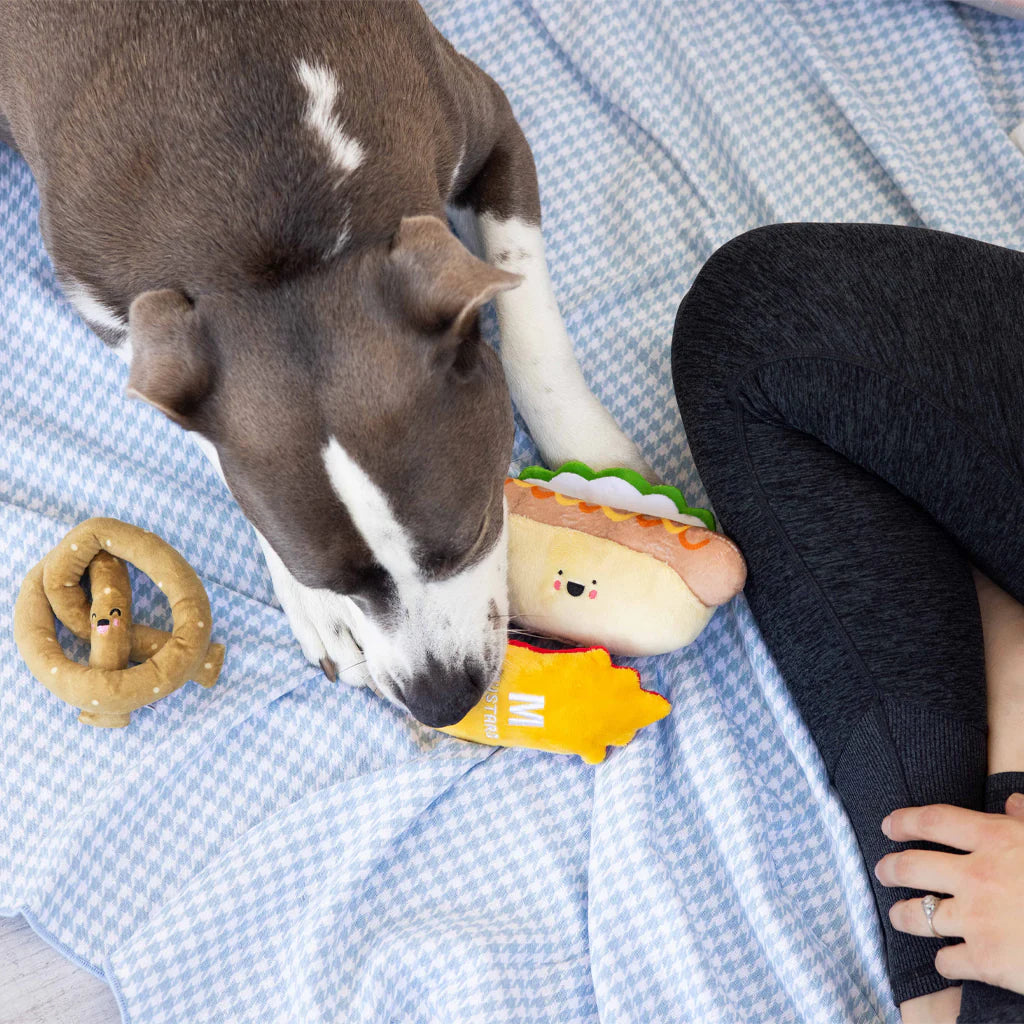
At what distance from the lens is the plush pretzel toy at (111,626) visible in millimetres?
1830

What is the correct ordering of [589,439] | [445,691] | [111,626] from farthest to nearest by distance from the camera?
[589,439] < [111,626] < [445,691]

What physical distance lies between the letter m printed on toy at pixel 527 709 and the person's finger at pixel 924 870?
23.6 inches

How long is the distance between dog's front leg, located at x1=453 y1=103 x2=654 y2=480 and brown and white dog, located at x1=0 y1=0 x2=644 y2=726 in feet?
0.97

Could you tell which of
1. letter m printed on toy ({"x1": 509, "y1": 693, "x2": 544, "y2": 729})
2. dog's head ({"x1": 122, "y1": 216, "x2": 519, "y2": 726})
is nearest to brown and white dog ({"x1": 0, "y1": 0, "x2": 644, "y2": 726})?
dog's head ({"x1": 122, "y1": 216, "x2": 519, "y2": 726})

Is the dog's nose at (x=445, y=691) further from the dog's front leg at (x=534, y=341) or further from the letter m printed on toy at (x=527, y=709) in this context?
the dog's front leg at (x=534, y=341)

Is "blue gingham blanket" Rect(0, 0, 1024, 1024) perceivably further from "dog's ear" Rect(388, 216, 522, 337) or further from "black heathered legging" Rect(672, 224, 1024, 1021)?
"dog's ear" Rect(388, 216, 522, 337)

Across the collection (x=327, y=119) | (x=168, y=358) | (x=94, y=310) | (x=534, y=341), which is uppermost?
(x=327, y=119)

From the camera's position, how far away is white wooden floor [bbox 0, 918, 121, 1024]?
1.86 metres

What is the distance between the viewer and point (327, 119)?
1518mm

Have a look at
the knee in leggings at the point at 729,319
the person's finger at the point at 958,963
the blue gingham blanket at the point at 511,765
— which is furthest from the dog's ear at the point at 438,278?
the person's finger at the point at 958,963

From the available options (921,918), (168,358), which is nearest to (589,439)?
(168,358)

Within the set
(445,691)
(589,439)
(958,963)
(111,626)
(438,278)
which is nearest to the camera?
(438,278)

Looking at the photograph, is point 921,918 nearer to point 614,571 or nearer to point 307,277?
point 614,571

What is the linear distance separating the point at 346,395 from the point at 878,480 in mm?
973
